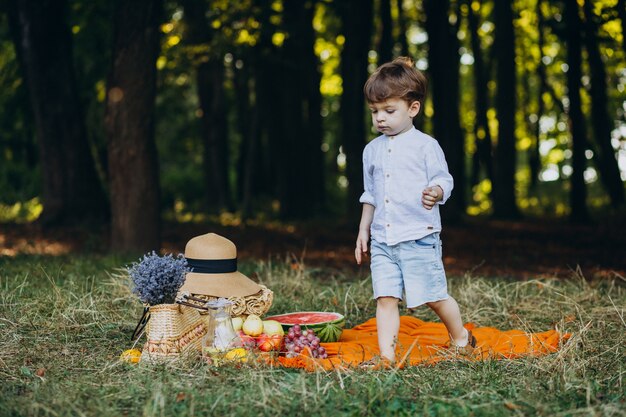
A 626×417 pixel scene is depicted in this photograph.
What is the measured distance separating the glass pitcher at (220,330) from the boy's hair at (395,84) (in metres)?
1.59

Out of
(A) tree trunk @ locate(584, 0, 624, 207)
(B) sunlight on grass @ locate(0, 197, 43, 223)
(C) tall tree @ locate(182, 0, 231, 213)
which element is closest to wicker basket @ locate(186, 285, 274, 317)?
(C) tall tree @ locate(182, 0, 231, 213)

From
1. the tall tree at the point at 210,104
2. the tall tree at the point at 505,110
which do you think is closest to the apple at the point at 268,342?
the tall tree at the point at 210,104

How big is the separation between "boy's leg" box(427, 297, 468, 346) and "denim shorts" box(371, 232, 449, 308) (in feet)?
0.22

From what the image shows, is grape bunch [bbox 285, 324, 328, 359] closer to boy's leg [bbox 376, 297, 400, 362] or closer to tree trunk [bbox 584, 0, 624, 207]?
boy's leg [bbox 376, 297, 400, 362]

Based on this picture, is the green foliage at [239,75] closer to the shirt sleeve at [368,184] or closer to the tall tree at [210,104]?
the tall tree at [210,104]

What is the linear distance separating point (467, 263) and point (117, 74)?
4.99 metres

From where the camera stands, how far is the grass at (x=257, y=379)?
369 cm

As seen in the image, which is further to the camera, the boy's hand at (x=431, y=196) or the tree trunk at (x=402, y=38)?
the tree trunk at (x=402, y=38)

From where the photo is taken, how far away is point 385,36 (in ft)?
49.5

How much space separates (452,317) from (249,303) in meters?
1.41

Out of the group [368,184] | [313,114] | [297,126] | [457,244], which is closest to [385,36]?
[297,126]

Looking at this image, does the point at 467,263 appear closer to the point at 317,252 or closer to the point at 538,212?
the point at 317,252

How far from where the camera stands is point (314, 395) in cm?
374

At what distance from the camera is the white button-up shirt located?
494 cm
